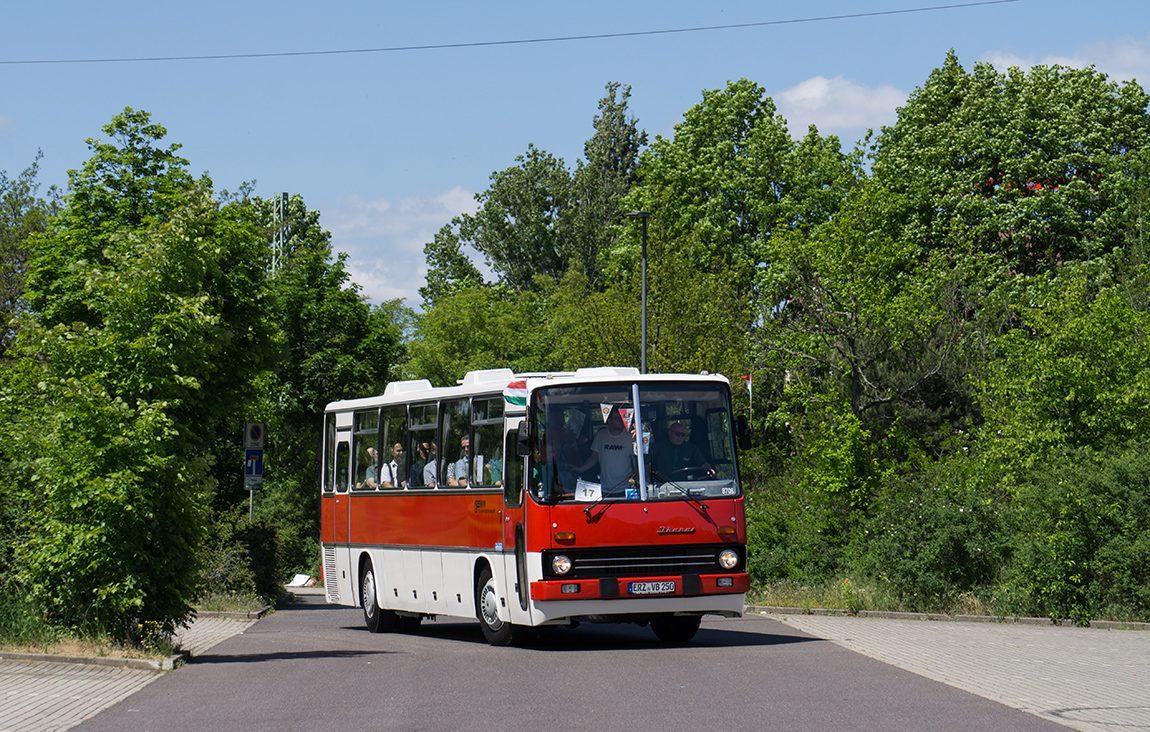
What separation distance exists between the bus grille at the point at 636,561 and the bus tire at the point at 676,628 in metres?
1.27

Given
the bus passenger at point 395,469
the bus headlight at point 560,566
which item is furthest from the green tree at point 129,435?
the bus passenger at point 395,469

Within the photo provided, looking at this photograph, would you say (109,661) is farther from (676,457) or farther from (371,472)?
(371,472)

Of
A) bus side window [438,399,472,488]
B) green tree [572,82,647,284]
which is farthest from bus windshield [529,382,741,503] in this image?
green tree [572,82,647,284]

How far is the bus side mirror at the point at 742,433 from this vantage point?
15.5 metres

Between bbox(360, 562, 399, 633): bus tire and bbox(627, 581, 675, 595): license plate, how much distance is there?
6171 mm

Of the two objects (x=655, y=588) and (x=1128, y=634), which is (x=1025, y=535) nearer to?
(x=1128, y=634)

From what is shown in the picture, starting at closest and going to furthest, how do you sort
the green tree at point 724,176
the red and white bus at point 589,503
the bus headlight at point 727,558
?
the red and white bus at point 589,503, the bus headlight at point 727,558, the green tree at point 724,176

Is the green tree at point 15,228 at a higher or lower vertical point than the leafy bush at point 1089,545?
higher

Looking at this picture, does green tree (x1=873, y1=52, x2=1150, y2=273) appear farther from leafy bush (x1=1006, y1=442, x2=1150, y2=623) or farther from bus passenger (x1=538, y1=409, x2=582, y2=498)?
bus passenger (x1=538, y1=409, x2=582, y2=498)

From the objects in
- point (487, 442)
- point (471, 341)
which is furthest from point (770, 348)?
point (471, 341)

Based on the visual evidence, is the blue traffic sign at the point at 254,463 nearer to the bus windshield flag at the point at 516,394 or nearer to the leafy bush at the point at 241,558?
the leafy bush at the point at 241,558

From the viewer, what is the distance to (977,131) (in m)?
43.4

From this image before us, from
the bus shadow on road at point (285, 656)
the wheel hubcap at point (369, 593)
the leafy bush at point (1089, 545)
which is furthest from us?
the wheel hubcap at point (369, 593)

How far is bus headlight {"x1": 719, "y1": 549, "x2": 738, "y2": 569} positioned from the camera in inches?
609
